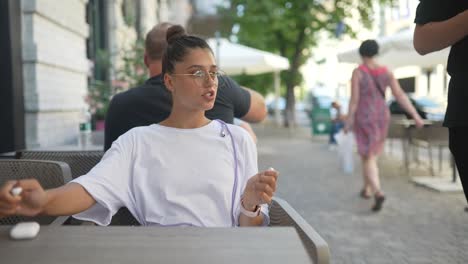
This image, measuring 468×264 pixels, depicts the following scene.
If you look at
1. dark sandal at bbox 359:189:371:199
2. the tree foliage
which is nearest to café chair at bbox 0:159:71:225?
dark sandal at bbox 359:189:371:199

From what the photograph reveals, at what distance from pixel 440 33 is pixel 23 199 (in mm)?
1581

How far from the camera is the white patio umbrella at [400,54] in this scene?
8.14 meters

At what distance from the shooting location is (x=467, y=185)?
2.09m

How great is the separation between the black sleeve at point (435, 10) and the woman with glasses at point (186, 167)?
0.86m

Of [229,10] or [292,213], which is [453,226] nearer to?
[292,213]

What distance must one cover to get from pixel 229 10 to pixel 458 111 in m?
21.7

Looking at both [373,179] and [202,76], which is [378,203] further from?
[202,76]

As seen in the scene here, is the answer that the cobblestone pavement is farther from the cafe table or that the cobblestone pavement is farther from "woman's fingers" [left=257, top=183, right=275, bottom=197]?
the cafe table

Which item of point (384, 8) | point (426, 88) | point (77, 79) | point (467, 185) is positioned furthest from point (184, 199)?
point (426, 88)

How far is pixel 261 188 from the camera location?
1650 millimetres

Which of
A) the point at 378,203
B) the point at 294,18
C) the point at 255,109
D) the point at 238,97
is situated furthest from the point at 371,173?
the point at 294,18

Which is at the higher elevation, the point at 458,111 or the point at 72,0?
the point at 72,0

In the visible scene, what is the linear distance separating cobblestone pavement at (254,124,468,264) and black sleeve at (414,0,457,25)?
1070 mm

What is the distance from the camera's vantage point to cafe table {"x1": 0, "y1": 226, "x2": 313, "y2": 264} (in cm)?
115
